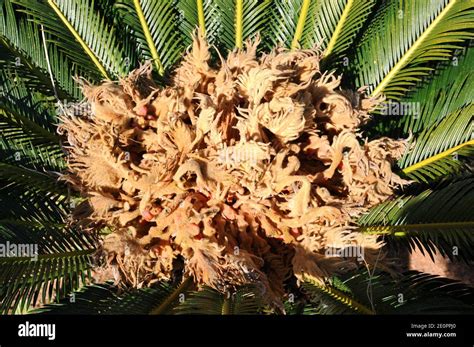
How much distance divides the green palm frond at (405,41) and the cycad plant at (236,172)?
0.5 inches

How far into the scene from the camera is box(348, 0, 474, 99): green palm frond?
3.84 meters

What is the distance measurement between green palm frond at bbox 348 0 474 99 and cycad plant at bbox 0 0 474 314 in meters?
0.01

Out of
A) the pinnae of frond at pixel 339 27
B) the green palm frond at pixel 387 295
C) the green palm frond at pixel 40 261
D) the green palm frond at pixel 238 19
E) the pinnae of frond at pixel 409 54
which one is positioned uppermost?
the green palm frond at pixel 238 19

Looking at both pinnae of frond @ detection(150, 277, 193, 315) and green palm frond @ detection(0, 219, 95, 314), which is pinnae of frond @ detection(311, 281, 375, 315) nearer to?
pinnae of frond @ detection(150, 277, 193, 315)

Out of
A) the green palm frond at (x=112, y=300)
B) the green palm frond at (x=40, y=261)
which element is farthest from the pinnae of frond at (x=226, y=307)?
the green palm frond at (x=40, y=261)

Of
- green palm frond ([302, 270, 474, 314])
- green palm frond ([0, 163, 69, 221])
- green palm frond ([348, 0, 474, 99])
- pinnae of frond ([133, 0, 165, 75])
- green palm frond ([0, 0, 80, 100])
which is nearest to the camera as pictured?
green palm frond ([302, 270, 474, 314])

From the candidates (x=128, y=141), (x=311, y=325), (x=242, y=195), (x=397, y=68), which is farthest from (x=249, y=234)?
(x=397, y=68)

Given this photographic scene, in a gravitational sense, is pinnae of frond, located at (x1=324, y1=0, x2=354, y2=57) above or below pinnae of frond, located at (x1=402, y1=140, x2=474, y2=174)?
above

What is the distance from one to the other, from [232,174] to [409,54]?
5.34 feet

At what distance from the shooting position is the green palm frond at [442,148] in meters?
3.72

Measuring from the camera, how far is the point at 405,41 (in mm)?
4027

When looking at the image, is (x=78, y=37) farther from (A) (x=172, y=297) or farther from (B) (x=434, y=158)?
(B) (x=434, y=158)

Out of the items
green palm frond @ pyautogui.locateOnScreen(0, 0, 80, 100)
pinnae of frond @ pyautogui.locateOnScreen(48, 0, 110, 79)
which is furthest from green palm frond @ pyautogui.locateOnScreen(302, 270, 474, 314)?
green palm frond @ pyautogui.locateOnScreen(0, 0, 80, 100)

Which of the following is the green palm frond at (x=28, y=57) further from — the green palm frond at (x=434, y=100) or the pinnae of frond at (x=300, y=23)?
the green palm frond at (x=434, y=100)
